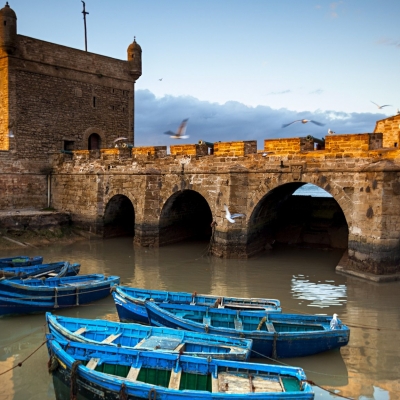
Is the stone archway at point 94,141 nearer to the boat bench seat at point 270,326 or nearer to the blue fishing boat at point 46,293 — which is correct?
the blue fishing boat at point 46,293

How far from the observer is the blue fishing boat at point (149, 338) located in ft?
21.0

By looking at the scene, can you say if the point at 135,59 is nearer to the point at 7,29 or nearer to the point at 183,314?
the point at 7,29

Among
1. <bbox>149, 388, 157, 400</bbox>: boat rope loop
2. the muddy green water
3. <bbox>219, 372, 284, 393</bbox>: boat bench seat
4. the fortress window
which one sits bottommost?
the muddy green water

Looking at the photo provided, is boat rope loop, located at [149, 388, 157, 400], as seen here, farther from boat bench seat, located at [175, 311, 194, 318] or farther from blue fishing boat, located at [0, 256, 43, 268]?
blue fishing boat, located at [0, 256, 43, 268]

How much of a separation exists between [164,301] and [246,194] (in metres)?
6.58

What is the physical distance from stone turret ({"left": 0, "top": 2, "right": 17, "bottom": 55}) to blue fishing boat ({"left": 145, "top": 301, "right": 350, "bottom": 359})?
15.2 m

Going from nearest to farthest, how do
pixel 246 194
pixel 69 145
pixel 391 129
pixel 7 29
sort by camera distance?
pixel 246 194, pixel 391 129, pixel 7 29, pixel 69 145

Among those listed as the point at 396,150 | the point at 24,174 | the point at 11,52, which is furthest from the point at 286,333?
the point at 11,52

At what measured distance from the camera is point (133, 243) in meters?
17.6

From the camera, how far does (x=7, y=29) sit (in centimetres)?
1814

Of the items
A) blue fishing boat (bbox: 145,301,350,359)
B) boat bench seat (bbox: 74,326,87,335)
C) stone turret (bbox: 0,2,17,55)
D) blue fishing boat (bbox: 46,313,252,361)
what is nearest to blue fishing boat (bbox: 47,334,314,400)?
blue fishing boat (bbox: 46,313,252,361)

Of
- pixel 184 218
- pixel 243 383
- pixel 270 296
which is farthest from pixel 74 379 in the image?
pixel 184 218

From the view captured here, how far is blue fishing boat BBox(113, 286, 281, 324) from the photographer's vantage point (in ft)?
28.3

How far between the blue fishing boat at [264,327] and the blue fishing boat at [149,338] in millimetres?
582
